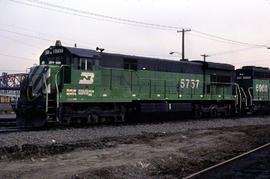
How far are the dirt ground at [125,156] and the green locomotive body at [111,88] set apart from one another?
3.54 meters

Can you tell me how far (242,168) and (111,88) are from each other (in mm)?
8813

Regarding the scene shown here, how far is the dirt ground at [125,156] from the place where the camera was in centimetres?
604

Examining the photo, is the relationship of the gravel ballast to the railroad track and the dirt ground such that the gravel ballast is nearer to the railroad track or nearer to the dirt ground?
the dirt ground

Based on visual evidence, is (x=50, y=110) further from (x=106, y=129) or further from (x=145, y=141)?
(x=145, y=141)

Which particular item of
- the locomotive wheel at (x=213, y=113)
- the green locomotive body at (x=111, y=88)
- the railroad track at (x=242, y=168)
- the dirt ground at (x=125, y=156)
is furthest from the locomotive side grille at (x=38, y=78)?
the locomotive wheel at (x=213, y=113)

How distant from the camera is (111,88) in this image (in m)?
14.6

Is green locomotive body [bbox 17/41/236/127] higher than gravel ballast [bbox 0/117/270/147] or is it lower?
higher

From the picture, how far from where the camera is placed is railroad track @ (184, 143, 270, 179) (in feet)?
19.7

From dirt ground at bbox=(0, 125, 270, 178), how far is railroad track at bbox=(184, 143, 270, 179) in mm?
321

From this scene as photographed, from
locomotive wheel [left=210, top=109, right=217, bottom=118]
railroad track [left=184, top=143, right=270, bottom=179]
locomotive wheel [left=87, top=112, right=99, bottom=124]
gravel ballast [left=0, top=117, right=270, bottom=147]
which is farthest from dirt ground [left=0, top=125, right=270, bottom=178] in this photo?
locomotive wheel [left=210, top=109, right=217, bottom=118]

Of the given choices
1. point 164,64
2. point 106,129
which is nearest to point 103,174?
point 106,129

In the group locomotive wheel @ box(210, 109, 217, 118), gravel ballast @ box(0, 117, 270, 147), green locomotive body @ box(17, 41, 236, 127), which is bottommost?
gravel ballast @ box(0, 117, 270, 147)

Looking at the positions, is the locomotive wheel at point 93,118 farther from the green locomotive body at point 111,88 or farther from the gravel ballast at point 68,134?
the gravel ballast at point 68,134

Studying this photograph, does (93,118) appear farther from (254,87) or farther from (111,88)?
(254,87)
